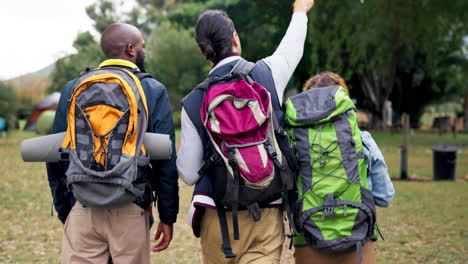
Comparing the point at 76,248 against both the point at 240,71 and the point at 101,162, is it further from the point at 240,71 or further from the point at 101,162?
the point at 240,71

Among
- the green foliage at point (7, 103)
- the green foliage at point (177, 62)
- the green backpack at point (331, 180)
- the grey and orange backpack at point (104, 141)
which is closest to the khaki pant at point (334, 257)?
the green backpack at point (331, 180)

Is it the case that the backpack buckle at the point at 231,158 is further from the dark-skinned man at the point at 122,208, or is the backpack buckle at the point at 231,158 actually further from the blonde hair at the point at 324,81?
the blonde hair at the point at 324,81

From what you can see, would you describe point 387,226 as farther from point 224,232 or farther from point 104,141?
point 104,141

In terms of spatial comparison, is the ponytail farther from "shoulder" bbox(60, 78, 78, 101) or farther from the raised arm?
"shoulder" bbox(60, 78, 78, 101)

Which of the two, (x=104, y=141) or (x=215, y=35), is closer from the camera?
(x=104, y=141)

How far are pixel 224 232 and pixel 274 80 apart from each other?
782 millimetres

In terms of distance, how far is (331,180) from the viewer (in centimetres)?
287

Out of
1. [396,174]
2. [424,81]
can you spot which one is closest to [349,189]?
[396,174]

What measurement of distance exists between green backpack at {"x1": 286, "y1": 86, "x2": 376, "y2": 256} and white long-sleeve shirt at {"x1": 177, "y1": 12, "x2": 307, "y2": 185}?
216mm

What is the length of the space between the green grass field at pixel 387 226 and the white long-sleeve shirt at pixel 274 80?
3.59 meters

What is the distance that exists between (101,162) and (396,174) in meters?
12.2

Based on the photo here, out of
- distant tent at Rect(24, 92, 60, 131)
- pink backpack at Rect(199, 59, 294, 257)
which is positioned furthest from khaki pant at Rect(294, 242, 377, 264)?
distant tent at Rect(24, 92, 60, 131)

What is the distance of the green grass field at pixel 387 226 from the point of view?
6.44 meters

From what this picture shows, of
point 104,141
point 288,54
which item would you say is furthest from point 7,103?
point 288,54
